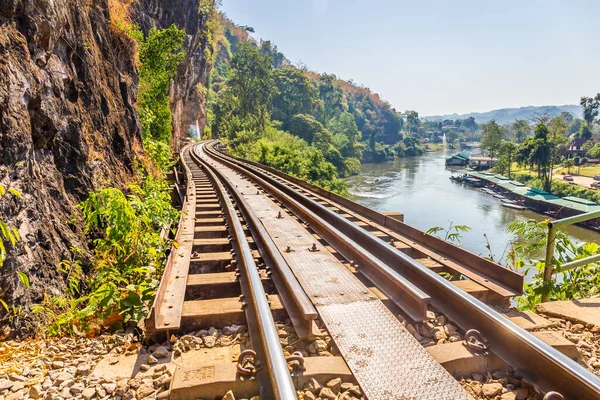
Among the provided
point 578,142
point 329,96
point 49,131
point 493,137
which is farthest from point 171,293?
point 578,142

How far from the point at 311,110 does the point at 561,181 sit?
5020cm

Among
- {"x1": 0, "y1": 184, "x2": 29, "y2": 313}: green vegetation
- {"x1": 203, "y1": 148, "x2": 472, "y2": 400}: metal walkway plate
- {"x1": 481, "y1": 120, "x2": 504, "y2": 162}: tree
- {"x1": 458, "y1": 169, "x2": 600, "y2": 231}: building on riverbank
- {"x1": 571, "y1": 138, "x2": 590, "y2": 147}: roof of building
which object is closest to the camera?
{"x1": 203, "y1": 148, "x2": 472, "y2": 400}: metal walkway plate

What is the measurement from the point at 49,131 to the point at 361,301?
4195 mm

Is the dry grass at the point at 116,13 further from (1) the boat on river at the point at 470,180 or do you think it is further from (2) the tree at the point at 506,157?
(2) the tree at the point at 506,157

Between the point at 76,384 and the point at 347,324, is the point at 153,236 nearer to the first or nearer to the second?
the point at 76,384

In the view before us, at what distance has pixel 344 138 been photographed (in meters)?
84.0

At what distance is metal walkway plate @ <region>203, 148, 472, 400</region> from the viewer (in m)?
2.12

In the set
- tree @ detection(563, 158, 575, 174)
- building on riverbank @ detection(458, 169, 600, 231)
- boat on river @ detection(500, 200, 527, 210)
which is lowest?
boat on river @ detection(500, 200, 527, 210)

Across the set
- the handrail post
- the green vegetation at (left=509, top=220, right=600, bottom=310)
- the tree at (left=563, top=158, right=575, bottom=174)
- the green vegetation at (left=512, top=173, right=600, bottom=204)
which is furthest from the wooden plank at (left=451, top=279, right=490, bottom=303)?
the tree at (left=563, top=158, right=575, bottom=174)

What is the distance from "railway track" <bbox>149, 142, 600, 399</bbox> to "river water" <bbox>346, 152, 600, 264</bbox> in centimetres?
2418

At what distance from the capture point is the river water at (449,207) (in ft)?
105

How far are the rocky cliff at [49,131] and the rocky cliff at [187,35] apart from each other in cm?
972

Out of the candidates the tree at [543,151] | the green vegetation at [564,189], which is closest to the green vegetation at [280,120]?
the tree at [543,151]

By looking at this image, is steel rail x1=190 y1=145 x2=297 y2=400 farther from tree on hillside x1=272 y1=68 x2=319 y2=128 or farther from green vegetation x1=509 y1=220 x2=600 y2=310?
tree on hillside x1=272 y1=68 x2=319 y2=128
